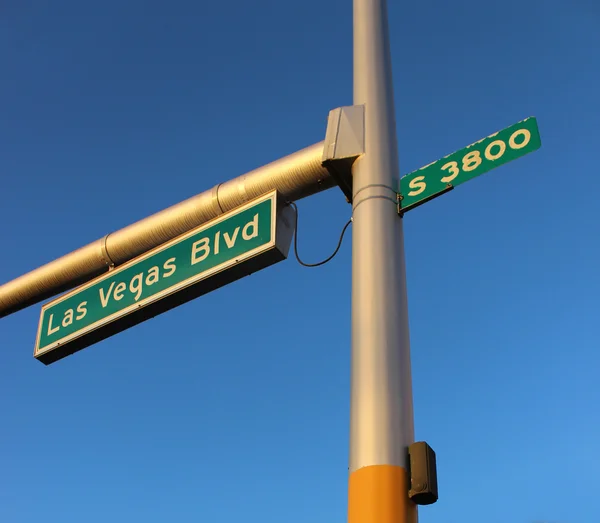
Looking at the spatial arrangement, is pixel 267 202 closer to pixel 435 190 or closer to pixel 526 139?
pixel 435 190

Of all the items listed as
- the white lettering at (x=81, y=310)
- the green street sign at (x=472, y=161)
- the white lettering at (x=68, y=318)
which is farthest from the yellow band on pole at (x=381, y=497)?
the white lettering at (x=68, y=318)

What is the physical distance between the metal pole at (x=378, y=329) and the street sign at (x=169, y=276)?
62cm

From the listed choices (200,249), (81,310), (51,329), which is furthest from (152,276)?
(51,329)

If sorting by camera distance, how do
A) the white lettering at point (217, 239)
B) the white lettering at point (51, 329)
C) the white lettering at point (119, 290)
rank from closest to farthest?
the white lettering at point (217, 239) → the white lettering at point (119, 290) → the white lettering at point (51, 329)

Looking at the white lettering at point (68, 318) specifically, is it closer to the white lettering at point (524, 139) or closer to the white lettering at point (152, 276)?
the white lettering at point (152, 276)

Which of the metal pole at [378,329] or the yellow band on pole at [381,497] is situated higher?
the metal pole at [378,329]

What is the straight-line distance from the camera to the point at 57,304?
5.54 metres

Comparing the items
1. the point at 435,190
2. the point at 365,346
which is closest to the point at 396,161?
the point at 435,190

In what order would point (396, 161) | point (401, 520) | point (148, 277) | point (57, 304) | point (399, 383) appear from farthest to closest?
1. point (57, 304)
2. point (148, 277)
3. point (396, 161)
4. point (399, 383)
5. point (401, 520)

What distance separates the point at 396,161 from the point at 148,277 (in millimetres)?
1811

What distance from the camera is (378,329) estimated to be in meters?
3.67

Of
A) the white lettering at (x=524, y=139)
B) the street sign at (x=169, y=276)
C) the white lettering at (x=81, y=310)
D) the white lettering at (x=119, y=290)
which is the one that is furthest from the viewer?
the white lettering at (x=81, y=310)

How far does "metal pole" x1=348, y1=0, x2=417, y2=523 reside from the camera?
322cm

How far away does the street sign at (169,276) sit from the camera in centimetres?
457
